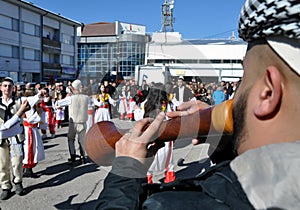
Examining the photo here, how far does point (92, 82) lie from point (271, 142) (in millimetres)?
691

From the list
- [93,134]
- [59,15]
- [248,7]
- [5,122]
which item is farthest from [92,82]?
[59,15]

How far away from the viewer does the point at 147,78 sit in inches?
52.7

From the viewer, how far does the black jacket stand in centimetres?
64

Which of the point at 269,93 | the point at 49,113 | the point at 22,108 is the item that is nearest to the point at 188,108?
the point at 269,93

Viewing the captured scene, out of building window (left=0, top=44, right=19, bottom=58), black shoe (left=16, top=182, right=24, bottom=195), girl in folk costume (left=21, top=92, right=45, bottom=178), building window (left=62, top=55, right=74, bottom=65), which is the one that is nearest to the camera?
black shoe (left=16, top=182, right=24, bottom=195)

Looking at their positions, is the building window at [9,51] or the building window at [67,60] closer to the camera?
the building window at [9,51]

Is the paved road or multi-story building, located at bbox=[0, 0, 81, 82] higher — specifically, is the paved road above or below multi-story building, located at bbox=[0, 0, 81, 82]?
below

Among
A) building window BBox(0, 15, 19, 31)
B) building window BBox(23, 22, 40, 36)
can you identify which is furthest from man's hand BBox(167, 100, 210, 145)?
building window BBox(23, 22, 40, 36)

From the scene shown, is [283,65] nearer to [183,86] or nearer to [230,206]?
[230,206]

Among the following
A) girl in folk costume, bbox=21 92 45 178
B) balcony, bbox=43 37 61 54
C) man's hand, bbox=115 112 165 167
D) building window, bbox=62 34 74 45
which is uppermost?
building window, bbox=62 34 74 45

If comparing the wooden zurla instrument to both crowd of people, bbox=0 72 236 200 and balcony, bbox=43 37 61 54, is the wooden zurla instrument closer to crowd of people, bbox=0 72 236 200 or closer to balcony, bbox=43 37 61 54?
crowd of people, bbox=0 72 236 200

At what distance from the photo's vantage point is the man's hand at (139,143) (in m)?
0.90

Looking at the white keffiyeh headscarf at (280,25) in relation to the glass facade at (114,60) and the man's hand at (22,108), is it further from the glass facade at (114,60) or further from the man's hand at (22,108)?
the man's hand at (22,108)

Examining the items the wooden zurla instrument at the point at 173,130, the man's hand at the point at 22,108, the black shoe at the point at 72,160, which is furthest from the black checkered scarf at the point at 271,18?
the black shoe at the point at 72,160
